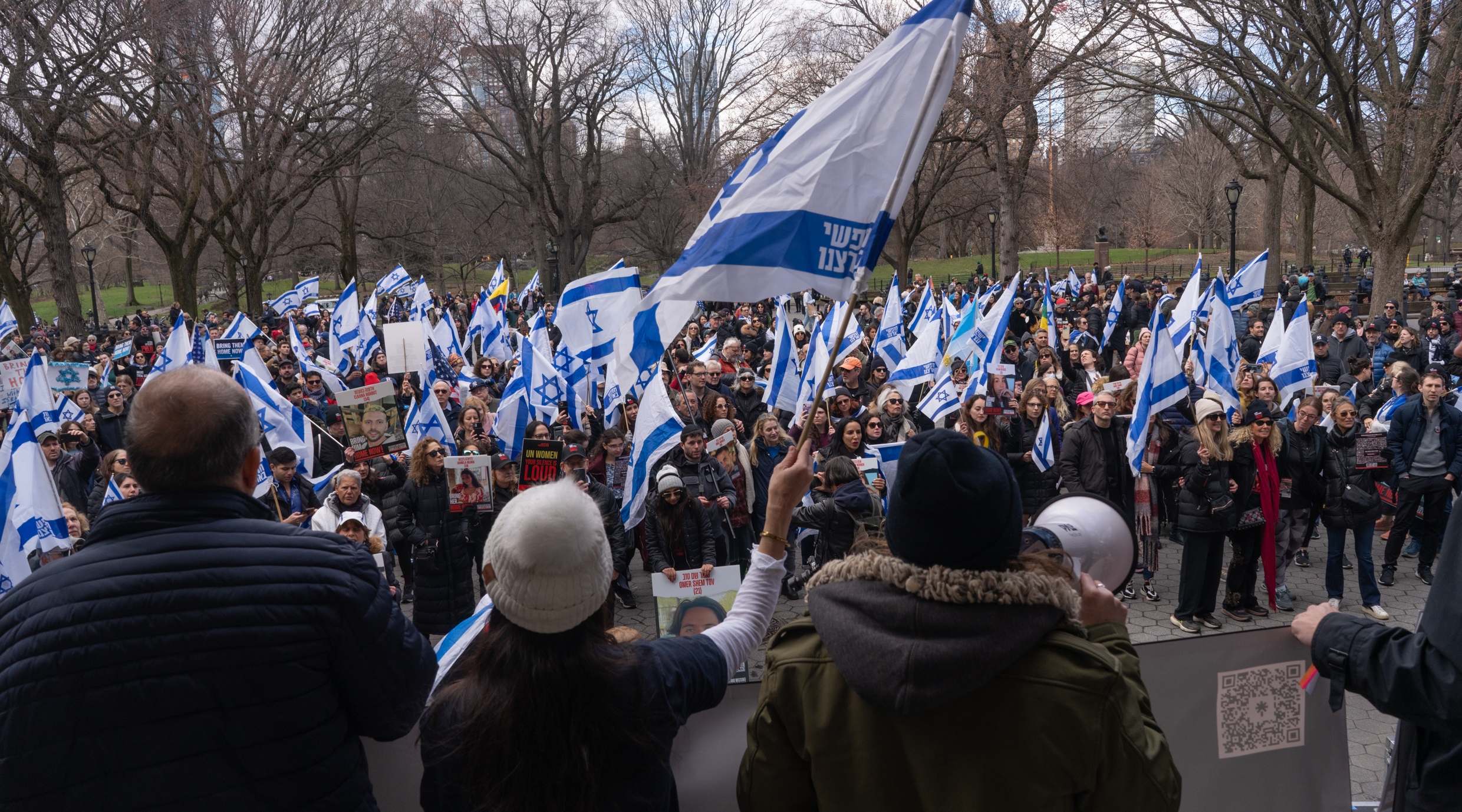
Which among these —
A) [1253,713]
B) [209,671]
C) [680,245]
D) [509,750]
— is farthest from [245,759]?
[680,245]

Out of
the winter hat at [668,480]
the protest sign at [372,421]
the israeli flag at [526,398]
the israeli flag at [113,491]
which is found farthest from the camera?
the israeli flag at [526,398]

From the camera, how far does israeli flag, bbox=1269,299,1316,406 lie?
9812 mm

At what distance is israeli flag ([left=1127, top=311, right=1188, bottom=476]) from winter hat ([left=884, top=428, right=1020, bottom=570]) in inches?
257

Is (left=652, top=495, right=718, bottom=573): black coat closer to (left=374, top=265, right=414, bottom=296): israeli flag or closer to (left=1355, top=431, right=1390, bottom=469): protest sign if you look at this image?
(left=1355, top=431, right=1390, bottom=469): protest sign

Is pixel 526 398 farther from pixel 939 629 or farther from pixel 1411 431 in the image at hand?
pixel 939 629

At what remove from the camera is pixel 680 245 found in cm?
4866

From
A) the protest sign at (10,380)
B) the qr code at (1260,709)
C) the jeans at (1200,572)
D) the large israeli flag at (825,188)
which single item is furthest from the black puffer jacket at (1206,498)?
the protest sign at (10,380)

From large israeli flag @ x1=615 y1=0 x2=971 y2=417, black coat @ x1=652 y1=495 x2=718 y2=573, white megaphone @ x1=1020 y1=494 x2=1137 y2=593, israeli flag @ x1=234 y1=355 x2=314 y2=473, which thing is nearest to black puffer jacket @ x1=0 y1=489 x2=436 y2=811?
white megaphone @ x1=1020 y1=494 x2=1137 y2=593

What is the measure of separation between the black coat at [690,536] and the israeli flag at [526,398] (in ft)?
8.01

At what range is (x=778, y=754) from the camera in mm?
1906

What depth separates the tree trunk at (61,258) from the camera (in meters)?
24.9

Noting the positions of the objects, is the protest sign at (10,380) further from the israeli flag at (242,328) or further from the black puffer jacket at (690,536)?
the black puffer jacket at (690,536)

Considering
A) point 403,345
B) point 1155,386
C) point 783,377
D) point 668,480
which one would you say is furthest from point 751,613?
point 403,345

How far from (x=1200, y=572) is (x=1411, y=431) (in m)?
2.33
